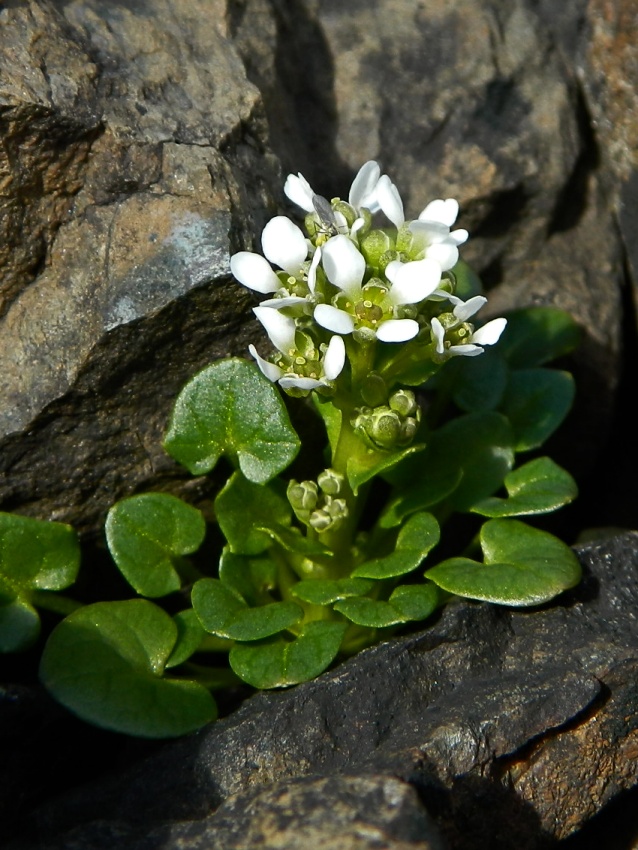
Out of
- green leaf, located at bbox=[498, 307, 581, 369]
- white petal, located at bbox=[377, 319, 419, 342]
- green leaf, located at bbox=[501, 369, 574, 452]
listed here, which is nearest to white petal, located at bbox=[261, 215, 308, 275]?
white petal, located at bbox=[377, 319, 419, 342]

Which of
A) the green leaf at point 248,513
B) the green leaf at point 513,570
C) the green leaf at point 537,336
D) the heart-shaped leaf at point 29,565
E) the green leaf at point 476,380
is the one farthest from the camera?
the green leaf at point 537,336

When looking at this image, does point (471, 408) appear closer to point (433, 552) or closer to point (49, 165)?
point (433, 552)

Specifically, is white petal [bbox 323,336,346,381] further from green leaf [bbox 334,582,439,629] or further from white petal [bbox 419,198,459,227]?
green leaf [bbox 334,582,439,629]

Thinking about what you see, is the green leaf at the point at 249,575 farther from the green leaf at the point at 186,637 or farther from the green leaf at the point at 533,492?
the green leaf at the point at 533,492

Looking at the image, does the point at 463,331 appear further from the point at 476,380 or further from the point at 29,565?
the point at 29,565

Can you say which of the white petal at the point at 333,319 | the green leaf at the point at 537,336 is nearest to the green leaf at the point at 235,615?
the white petal at the point at 333,319

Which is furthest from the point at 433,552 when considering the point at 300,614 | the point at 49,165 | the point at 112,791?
the point at 49,165

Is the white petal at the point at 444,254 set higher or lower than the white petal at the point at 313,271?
lower
